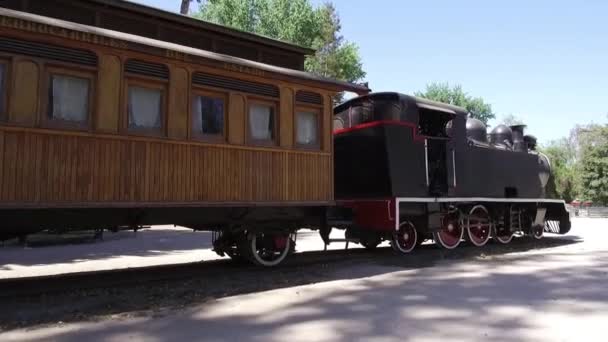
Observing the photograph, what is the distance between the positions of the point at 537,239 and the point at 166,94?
12017mm

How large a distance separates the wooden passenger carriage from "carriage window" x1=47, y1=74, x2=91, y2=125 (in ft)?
0.04

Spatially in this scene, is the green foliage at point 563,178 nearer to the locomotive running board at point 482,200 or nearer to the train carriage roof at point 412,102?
the locomotive running board at point 482,200

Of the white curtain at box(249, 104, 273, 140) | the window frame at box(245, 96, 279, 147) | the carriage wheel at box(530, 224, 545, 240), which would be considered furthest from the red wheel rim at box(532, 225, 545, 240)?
the white curtain at box(249, 104, 273, 140)

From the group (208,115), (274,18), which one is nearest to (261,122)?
(208,115)

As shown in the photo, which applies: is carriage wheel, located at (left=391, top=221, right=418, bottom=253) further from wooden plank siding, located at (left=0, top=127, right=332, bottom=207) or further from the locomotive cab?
wooden plank siding, located at (left=0, top=127, right=332, bottom=207)

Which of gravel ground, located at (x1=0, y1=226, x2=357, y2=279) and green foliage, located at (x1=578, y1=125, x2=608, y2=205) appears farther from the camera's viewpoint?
green foliage, located at (x1=578, y1=125, x2=608, y2=205)

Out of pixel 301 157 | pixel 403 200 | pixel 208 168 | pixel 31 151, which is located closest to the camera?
pixel 31 151

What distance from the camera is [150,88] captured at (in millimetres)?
6512

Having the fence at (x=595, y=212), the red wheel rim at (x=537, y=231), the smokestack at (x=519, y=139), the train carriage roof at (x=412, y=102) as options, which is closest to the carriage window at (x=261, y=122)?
the train carriage roof at (x=412, y=102)

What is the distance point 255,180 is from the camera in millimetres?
7410

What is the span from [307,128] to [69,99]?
3.69 meters

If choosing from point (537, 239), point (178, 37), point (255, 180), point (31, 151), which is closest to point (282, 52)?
point (178, 37)

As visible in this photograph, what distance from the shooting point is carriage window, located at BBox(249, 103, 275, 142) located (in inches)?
294

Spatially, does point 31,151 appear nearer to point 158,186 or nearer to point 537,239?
point 158,186
